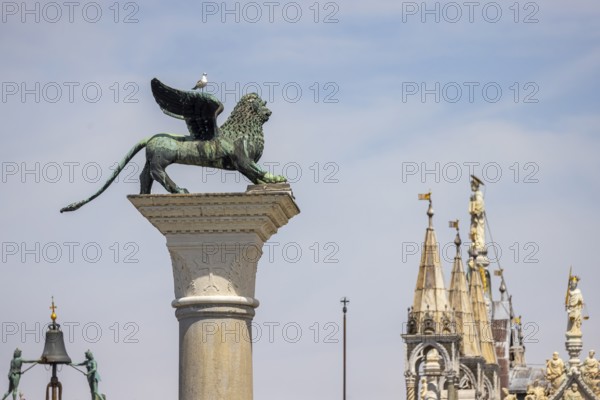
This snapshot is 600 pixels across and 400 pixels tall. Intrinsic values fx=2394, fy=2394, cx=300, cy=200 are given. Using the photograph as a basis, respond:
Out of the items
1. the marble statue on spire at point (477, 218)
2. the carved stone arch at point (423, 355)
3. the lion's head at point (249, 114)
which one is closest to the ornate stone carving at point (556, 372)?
the carved stone arch at point (423, 355)

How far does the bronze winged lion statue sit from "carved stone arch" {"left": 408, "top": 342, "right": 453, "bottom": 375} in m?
40.9

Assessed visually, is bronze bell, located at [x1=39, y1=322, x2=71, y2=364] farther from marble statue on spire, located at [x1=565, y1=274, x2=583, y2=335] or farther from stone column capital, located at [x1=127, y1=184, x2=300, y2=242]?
marble statue on spire, located at [x1=565, y1=274, x2=583, y2=335]

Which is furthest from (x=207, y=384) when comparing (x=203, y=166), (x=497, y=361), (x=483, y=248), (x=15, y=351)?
(x=483, y=248)

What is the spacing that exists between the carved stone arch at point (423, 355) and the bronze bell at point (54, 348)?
30.9 m

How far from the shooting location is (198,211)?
28.0m

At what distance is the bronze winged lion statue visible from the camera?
28328mm

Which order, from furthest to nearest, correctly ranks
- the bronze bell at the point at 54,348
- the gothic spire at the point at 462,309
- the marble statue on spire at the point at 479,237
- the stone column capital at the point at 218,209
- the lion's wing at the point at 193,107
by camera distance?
the marble statue on spire at the point at 479,237 < the gothic spire at the point at 462,309 < the bronze bell at the point at 54,348 < the lion's wing at the point at 193,107 < the stone column capital at the point at 218,209

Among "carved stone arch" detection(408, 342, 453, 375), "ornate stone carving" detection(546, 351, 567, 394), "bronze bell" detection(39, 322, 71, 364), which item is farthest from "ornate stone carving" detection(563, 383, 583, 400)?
"bronze bell" detection(39, 322, 71, 364)

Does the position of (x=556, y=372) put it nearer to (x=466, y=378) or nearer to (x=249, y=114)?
(x=466, y=378)

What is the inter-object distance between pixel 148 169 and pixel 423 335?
41.2 metres

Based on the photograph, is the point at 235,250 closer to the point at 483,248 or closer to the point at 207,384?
the point at 207,384

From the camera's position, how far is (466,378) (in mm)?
76250

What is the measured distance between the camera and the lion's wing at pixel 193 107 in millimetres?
28438

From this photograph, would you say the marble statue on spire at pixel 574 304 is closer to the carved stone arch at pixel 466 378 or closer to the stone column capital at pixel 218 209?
the carved stone arch at pixel 466 378
